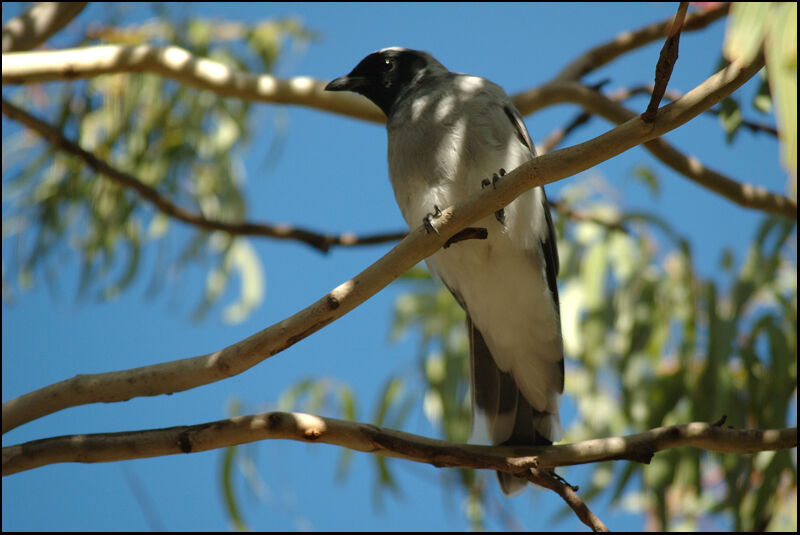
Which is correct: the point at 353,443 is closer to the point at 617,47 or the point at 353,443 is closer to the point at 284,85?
the point at 284,85

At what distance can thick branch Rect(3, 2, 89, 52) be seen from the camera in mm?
3309

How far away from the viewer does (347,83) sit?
11.1 feet

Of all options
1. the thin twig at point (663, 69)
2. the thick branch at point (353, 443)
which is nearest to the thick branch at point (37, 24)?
the thick branch at point (353, 443)

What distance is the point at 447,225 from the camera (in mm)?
1929

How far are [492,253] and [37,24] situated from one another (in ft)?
6.83

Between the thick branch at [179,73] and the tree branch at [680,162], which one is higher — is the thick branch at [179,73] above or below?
above

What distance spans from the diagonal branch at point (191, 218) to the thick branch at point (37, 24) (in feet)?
1.17

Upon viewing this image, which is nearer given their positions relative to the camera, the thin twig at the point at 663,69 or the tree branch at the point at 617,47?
the thin twig at the point at 663,69

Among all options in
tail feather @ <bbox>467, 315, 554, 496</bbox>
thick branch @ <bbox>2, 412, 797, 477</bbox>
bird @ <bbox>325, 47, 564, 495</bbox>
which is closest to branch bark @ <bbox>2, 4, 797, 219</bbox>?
bird @ <bbox>325, 47, 564, 495</bbox>

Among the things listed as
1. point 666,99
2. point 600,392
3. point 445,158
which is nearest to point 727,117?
point 445,158

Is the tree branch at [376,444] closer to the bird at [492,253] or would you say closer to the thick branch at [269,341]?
the thick branch at [269,341]

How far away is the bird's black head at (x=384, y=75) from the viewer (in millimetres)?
3418

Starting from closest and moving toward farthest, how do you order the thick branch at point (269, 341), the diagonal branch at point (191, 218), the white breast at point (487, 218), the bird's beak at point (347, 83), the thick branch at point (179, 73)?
the thick branch at point (269, 341) → the white breast at point (487, 218) → the thick branch at point (179, 73) → the bird's beak at point (347, 83) → the diagonal branch at point (191, 218)

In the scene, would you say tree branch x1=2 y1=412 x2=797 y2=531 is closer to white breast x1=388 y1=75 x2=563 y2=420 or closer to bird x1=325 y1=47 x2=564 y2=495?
bird x1=325 y1=47 x2=564 y2=495
